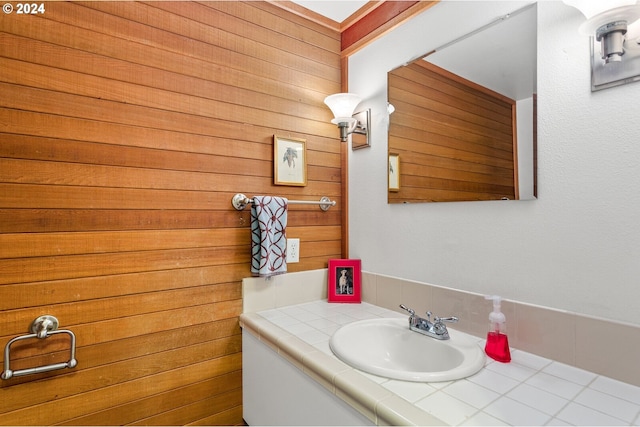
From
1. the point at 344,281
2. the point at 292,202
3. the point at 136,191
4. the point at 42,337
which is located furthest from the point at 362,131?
the point at 42,337

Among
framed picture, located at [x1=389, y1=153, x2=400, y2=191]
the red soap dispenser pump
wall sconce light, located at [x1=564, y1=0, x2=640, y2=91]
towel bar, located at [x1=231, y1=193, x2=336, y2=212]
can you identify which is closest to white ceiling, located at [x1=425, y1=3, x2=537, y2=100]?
wall sconce light, located at [x1=564, y1=0, x2=640, y2=91]

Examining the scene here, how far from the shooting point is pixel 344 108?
64.1 inches

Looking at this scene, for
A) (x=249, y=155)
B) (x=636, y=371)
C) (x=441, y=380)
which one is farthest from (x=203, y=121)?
(x=636, y=371)

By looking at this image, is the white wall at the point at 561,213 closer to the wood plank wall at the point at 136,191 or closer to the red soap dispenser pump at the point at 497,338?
the red soap dispenser pump at the point at 497,338

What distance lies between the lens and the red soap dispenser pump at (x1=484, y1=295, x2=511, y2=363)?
3.34 feet

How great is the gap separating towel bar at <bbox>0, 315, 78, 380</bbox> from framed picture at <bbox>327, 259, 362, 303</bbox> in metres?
1.07

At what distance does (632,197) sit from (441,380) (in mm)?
717

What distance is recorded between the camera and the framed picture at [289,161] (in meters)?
1.59

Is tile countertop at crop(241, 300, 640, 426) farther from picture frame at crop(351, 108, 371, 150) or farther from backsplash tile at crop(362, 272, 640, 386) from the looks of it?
picture frame at crop(351, 108, 371, 150)

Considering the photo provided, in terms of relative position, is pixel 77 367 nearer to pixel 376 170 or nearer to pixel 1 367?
pixel 1 367

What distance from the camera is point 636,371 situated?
2.87 ft

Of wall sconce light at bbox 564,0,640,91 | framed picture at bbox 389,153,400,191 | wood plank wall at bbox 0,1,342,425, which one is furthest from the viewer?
framed picture at bbox 389,153,400,191

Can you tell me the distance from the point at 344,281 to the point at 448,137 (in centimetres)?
86

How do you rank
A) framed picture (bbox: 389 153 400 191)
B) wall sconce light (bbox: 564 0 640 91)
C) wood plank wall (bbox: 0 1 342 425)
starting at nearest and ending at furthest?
1. wall sconce light (bbox: 564 0 640 91)
2. wood plank wall (bbox: 0 1 342 425)
3. framed picture (bbox: 389 153 400 191)
